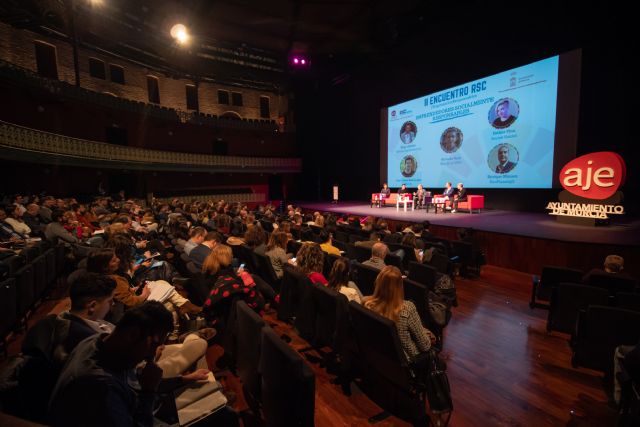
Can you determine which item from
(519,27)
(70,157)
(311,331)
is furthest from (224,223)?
(519,27)

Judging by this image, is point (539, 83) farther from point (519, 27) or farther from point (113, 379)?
point (113, 379)

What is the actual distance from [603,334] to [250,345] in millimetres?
2656

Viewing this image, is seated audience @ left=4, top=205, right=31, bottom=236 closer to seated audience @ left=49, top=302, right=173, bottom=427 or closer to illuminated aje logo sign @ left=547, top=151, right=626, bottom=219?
seated audience @ left=49, top=302, right=173, bottom=427

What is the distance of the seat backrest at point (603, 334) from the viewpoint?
2.27m

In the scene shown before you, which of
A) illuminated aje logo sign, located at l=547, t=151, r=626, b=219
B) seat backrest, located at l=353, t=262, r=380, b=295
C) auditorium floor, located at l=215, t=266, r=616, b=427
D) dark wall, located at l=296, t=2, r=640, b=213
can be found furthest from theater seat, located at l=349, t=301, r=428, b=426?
dark wall, located at l=296, t=2, r=640, b=213

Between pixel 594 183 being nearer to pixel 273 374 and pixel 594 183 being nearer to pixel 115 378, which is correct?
pixel 273 374

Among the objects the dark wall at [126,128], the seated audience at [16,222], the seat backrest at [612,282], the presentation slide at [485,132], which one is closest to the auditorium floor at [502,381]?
the seat backrest at [612,282]

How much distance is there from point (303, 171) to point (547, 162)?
14.5 m

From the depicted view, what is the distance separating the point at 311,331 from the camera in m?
2.83

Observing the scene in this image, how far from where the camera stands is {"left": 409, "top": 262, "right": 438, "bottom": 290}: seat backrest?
3521 millimetres

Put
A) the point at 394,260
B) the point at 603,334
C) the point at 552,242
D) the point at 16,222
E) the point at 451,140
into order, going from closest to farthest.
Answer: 1. the point at 603,334
2. the point at 394,260
3. the point at 552,242
4. the point at 16,222
5. the point at 451,140

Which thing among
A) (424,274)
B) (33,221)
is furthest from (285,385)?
(33,221)

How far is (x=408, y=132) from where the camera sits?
12.6 meters

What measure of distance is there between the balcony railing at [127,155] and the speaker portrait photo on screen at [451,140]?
38.0ft
